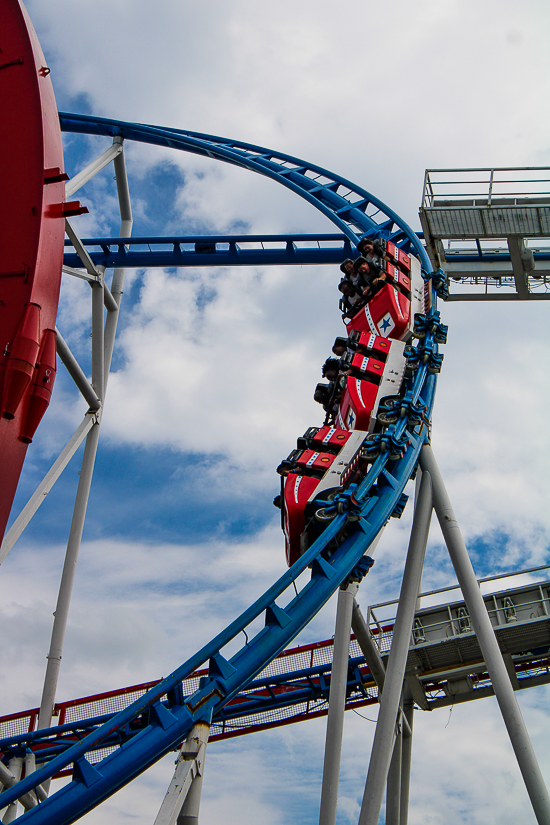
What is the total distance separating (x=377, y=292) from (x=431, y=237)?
1.66m

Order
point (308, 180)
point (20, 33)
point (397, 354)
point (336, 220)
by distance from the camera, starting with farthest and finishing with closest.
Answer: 1. point (308, 180)
2. point (336, 220)
3. point (397, 354)
4. point (20, 33)

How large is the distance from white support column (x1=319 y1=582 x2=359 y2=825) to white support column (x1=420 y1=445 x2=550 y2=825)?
125 cm

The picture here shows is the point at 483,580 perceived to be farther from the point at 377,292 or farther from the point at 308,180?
the point at 308,180

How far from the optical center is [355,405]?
9.63 meters

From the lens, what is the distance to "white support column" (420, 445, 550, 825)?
7.46 m

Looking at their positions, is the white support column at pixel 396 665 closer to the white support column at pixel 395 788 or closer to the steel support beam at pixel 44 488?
the white support column at pixel 395 788

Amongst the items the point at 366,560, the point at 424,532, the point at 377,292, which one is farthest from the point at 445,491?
the point at 377,292

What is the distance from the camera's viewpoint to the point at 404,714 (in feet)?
37.5

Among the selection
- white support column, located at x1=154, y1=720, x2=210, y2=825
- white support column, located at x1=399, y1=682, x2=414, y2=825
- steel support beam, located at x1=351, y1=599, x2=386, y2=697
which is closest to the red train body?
steel support beam, located at x1=351, y1=599, x2=386, y2=697

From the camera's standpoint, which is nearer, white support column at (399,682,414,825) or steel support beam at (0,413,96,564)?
steel support beam at (0,413,96,564)

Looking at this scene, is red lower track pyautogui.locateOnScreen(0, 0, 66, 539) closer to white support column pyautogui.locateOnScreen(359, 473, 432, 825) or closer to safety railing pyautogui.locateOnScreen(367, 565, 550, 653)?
white support column pyautogui.locateOnScreen(359, 473, 432, 825)

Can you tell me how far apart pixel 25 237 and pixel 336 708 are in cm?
592

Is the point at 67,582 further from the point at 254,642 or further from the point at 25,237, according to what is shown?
the point at 25,237

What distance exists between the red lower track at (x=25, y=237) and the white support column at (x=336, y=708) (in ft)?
14.4
